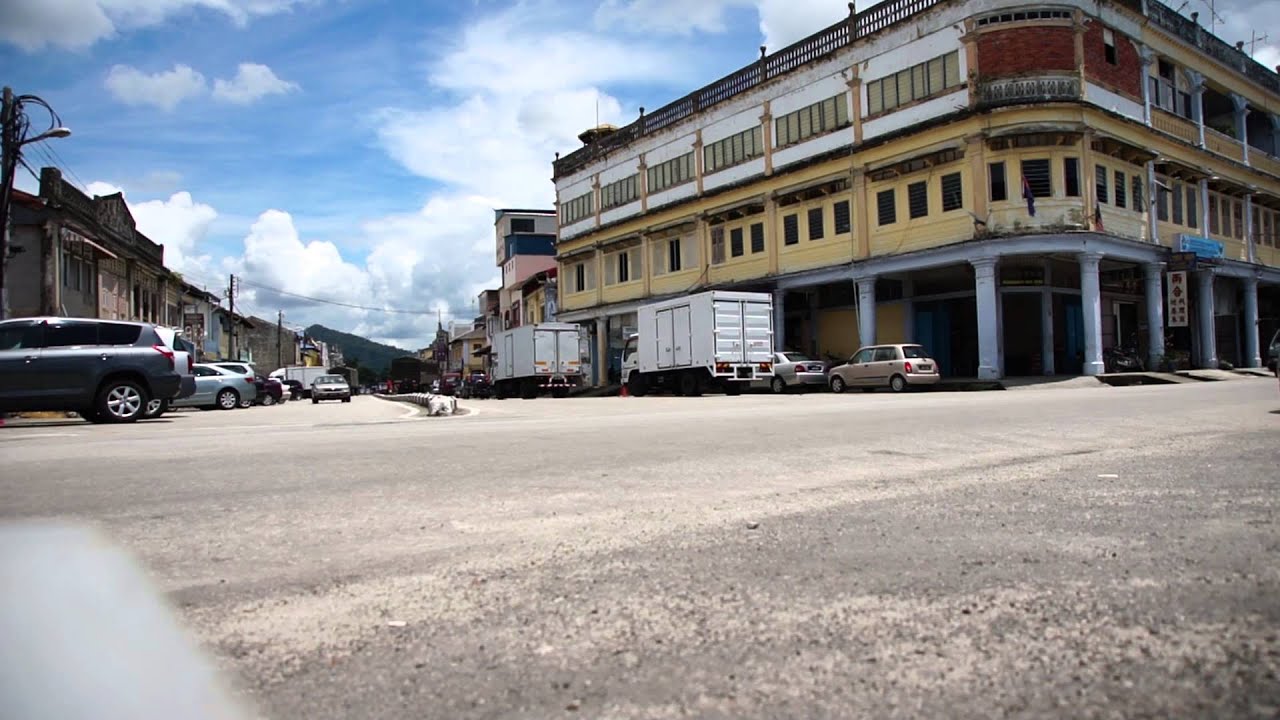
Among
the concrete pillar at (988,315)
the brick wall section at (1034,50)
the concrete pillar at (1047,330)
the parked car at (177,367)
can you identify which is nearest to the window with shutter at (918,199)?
the concrete pillar at (988,315)

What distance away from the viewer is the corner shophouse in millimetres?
25469

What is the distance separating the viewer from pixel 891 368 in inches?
1013

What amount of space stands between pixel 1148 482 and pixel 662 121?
3693cm

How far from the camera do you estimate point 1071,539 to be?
395 centimetres

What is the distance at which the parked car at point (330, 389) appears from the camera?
39056 millimetres

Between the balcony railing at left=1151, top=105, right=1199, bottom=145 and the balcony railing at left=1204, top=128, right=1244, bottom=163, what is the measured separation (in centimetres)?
122

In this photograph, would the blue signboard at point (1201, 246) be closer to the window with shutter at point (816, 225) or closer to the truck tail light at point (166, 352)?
the window with shutter at point (816, 225)

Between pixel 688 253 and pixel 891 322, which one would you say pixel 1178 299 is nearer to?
pixel 891 322

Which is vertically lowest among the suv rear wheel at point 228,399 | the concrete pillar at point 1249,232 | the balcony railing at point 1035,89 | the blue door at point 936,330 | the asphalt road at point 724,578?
the asphalt road at point 724,578

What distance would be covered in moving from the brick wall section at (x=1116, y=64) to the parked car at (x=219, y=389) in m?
28.4

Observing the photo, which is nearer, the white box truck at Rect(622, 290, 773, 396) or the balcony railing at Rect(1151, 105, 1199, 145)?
the white box truck at Rect(622, 290, 773, 396)

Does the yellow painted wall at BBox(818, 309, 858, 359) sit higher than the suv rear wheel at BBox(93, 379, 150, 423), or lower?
higher

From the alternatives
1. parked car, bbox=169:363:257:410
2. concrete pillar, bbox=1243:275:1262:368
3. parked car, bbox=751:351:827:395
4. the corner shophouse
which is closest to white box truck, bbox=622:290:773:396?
parked car, bbox=751:351:827:395

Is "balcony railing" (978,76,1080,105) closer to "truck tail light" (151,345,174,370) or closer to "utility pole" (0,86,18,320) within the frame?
"truck tail light" (151,345,174,370)
